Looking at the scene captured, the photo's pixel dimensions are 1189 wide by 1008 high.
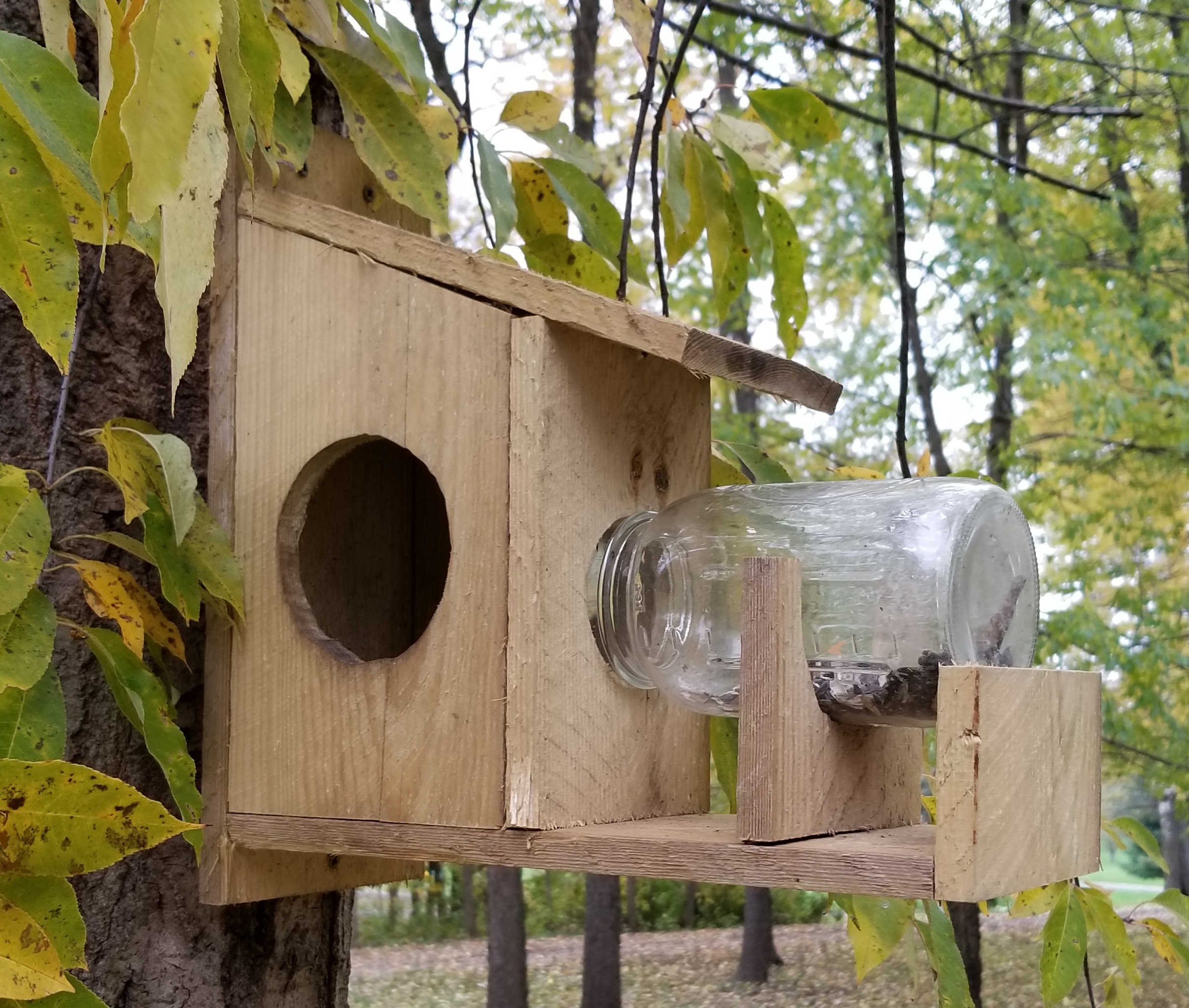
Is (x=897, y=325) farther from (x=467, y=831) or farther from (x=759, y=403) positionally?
(x=467, y=831)

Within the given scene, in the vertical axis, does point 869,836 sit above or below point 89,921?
above

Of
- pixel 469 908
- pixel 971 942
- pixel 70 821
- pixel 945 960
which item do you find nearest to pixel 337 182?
pixel 70 821

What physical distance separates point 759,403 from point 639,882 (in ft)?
16.2

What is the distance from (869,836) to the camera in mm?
812

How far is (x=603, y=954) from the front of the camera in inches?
250

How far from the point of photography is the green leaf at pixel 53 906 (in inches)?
23.9

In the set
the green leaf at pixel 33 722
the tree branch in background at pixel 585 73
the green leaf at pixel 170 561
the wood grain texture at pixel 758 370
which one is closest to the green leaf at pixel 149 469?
the green leaf at pixel 170 561

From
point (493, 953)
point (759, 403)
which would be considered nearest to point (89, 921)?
point (493, 953)

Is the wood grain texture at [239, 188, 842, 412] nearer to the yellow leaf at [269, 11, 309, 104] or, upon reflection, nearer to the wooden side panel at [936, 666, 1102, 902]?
the yellow leaf at [269, 11, 309, 104]

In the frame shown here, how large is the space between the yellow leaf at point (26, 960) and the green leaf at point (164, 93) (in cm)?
34

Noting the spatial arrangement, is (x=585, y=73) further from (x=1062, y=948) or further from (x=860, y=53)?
(x=1062, y=948)

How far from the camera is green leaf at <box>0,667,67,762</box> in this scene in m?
0.74

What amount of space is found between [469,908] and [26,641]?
33.3 ft

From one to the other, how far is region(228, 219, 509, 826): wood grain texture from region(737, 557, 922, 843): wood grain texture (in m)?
0.20
